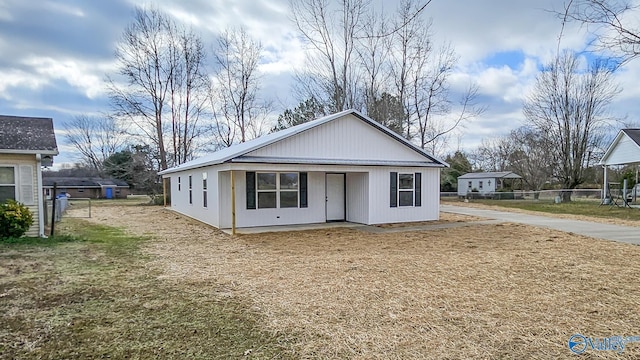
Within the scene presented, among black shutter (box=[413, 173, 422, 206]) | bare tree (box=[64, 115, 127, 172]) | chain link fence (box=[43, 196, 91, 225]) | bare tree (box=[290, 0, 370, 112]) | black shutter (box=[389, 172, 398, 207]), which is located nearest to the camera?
black shutter (box=[389, 172, 398, 207])

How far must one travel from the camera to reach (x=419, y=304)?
4719 mm

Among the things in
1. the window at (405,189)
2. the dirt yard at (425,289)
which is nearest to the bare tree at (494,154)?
the window at (405,189)

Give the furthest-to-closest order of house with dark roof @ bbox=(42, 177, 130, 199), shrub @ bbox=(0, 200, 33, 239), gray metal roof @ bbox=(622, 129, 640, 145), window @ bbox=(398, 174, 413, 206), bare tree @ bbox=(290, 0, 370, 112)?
house with dark roof @ bbox=(42, 177, 130, 199)
bare tree @ bbox=(290, 0, 370, 112)
gray metal roof @ bbox=(622, 129, 640, 145)
window @ bbox=(398, 174, 413, 206)
shrub @ bbox=(0, 200, 33, 239)

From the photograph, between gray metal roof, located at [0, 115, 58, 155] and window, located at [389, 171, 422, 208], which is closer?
gray metal roof, located at [0, 115, 58, 155]

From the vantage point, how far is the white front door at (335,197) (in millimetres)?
14148

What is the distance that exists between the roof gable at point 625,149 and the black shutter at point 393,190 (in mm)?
17068

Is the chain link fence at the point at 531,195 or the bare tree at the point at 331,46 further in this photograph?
the chain link fence at the point at 531,195

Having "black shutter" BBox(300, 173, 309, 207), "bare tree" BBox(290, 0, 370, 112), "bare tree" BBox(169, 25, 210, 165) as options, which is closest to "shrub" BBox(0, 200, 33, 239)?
"black shutter" BBox(300, 173, 309, 207)

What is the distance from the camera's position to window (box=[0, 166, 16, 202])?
395 inches

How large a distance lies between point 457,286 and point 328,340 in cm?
280

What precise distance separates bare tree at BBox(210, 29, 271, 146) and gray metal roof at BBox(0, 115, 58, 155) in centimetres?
2115

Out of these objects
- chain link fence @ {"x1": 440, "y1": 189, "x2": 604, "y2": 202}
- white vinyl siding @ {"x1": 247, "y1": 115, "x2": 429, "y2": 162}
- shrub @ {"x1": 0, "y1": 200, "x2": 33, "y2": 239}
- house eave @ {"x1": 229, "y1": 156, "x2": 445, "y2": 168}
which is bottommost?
chain link fence @ {"x1": 440, "y1": 189, "x2": 604, "y2": 202}

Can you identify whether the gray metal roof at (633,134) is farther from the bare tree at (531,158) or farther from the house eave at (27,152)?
the house eave at (27,152)

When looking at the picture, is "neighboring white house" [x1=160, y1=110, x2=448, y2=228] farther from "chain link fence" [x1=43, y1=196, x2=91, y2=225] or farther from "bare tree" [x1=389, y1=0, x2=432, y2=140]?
"bare tree" [x1=389, y1=0, x2=432, y2=140]
